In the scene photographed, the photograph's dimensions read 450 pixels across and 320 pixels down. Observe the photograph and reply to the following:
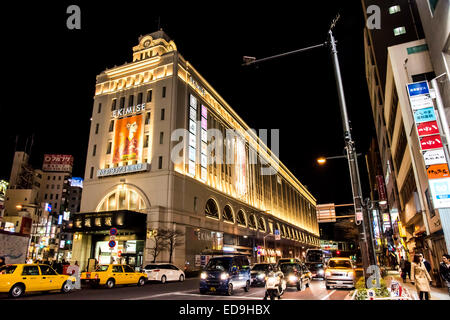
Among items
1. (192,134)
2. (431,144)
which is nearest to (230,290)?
(431,144)

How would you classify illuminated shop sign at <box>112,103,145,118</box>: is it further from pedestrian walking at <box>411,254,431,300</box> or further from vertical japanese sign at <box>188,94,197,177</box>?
pedestrian walking at <box>411,254,431,300</box>

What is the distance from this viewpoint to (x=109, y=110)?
4803 cm

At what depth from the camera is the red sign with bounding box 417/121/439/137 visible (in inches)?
517

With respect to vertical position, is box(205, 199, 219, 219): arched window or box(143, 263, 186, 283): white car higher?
box(205, 199, 219, 219): arched window

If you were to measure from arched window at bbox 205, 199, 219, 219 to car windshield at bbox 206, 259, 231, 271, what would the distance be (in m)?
28.5

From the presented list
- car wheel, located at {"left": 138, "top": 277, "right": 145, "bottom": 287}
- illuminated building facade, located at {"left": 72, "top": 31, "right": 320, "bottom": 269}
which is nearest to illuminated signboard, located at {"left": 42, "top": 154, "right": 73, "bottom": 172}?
illuminated building facade, located at {"left": 72, "top": 31, "right": 320, "bottom": 269}

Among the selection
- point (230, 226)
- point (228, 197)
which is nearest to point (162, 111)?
point (228, 197)

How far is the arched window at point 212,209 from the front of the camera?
155 ft

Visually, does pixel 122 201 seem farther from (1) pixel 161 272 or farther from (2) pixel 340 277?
(2) pixel 340 277

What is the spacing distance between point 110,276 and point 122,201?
22.2m

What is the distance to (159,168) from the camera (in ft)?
134

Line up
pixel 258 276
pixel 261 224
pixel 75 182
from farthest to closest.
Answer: pixel 75 182 → pixel 261 224 → pixel 258 276
